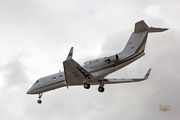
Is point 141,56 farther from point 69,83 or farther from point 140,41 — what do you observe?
point 69,83

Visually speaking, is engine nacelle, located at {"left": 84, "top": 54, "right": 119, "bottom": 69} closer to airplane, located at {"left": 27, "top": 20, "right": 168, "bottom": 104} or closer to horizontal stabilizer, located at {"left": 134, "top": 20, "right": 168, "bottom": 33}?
airplane, located at {"left": 27, "top": 20, "right": 168, "bottom": 104}

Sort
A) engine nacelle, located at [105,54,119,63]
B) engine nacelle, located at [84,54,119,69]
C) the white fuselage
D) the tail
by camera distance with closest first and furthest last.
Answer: engine nacelle, located at [105,54,119,63] < engine nacelle, located at [84,54,119,69] < the white fuselage < the tail

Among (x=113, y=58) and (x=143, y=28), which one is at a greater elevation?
(x=143, y=28)

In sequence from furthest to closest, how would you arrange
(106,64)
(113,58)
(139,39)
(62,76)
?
(62,76), (139,39), (106,64), (113,58)

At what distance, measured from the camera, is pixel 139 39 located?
165 ft

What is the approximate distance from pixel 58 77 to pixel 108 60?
7271 millimetres

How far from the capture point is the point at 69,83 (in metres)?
52.1

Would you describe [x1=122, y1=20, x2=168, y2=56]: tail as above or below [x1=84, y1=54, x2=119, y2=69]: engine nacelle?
above

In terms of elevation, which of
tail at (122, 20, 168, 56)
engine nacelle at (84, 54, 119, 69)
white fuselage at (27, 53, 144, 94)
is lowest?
white fuselage at (27, 53, 144, 94)

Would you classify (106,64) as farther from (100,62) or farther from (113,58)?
(113,58)

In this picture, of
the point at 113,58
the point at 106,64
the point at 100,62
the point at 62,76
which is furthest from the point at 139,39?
the point at 62,76

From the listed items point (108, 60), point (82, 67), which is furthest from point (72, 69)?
point (108, 60)

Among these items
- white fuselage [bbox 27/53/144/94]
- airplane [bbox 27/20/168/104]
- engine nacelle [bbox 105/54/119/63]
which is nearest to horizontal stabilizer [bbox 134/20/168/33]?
airplane [bbox 27/20/168/104]

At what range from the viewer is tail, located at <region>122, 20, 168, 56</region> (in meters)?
49.7
